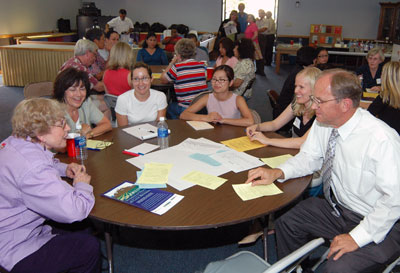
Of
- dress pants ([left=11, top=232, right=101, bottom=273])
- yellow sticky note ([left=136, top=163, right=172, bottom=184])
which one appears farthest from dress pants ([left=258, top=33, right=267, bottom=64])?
dress pants ([left=11, top=232, right=101, bottom=273])

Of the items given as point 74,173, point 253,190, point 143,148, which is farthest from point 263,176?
point 74,173

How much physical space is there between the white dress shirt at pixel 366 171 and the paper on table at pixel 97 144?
1215mm

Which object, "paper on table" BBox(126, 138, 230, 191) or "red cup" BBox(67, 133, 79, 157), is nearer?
"paper on table" BBox(126, 138, 230, 191)

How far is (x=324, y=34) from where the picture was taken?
39.7ft

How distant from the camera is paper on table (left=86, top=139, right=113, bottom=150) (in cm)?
240

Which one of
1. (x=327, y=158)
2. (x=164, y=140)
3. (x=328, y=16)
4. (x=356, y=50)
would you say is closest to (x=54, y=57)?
(x=164, y=140)

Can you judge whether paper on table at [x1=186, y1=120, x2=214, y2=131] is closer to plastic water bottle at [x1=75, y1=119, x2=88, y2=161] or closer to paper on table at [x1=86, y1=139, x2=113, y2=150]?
paper on table at [x1=86, y1=139, x2=113, y2=150]

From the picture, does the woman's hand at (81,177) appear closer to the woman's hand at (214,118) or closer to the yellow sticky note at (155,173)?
the yellow sticky note at (155,173)

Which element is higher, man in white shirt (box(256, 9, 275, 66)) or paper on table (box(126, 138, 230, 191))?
man in white shirt (box(256, 9, 275, 66))

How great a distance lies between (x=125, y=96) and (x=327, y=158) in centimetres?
188

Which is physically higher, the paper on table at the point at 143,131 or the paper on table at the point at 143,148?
the paper on table at the point at 143,131

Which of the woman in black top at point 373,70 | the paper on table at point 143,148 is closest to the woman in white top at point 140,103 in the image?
the paper on table at point 143,148

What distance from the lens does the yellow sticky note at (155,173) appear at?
1.91 m

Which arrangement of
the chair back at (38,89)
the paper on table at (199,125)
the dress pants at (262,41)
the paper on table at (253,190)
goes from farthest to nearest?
the dress pants at (262,41) → the chair back at (38,89) → the paper on table at (199,125) → the paper on table at (253,190)
